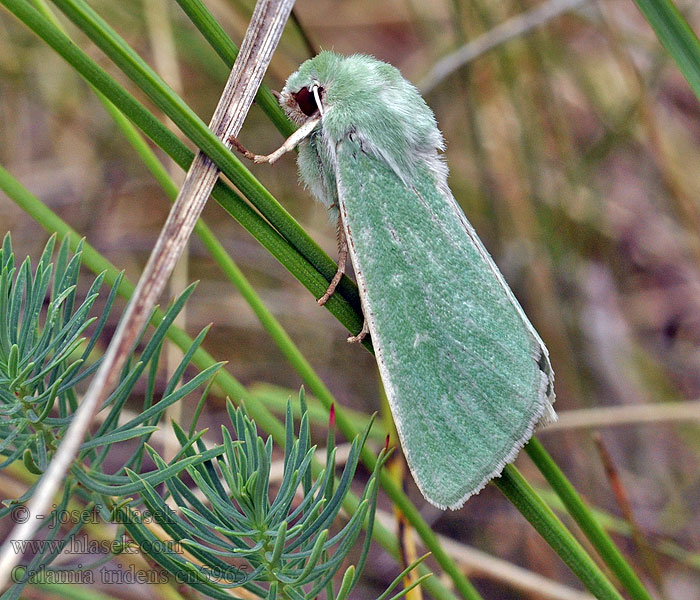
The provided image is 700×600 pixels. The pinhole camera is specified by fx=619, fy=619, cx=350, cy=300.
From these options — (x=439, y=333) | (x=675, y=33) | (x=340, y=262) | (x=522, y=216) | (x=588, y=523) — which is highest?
(x=675, y=33)

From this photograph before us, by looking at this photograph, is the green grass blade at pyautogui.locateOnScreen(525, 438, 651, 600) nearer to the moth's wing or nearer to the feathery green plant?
the moth's wing

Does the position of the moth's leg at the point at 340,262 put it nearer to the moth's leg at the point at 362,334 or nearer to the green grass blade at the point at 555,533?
the moth's leg at the point at 362,334

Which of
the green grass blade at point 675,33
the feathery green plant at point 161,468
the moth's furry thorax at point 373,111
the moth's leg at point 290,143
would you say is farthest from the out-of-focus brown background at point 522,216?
the feathery green plant at point 161,468

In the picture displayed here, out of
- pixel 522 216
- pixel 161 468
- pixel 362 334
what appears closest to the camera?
pixel 161 468

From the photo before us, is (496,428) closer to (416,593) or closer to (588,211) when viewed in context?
(416,593)

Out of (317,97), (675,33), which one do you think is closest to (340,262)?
(317,97)

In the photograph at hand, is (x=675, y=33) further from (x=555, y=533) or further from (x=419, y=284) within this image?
(x=555, y=533)

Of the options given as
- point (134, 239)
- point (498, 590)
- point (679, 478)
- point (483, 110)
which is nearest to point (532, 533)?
point (498, 590)
